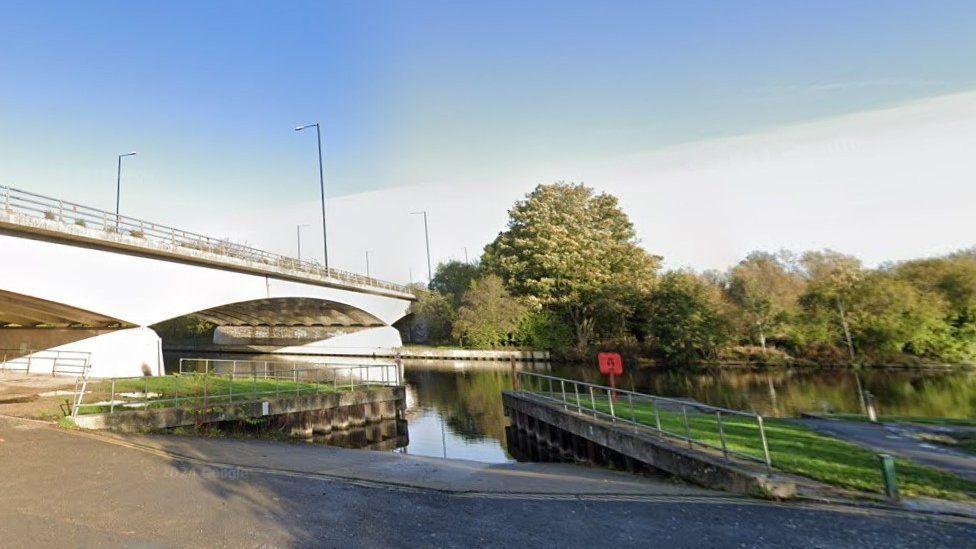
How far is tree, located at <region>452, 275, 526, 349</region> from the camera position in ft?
161

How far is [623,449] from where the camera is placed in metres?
11.4

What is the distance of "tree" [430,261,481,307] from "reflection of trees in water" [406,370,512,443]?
86.3ft

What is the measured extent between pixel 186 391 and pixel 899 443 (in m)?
22.0

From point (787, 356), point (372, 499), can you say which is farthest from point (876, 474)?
point (787, 356)

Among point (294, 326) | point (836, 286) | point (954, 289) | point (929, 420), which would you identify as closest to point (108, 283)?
point (929, 420)

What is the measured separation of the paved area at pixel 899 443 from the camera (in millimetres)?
9305

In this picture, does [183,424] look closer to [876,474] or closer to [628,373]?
[876,474]

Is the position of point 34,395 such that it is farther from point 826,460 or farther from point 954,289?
point 954,289

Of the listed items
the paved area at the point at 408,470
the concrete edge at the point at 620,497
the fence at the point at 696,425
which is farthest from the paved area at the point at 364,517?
the fence at the point at 696,425

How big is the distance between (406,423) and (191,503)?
47.3ft

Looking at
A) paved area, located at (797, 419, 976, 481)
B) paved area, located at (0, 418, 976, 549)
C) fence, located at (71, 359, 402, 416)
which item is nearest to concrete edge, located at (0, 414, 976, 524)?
paved area, located at (0, 418, 976, 549)

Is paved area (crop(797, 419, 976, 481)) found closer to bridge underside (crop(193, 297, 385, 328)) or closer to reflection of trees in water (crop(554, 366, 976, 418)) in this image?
reflection of trees in water (crop(554, 366, 976, 418))

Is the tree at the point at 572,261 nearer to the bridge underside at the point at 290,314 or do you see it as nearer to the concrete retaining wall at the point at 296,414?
the bridge underside at the point at 290,314

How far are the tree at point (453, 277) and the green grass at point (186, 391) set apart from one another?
4445 centimetres
